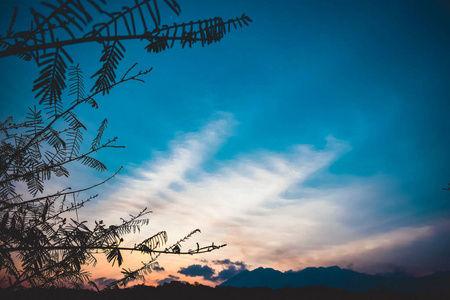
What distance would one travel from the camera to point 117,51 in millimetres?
623

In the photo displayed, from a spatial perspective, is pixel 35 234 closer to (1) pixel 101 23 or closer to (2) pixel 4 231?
(2) pixel 4 231

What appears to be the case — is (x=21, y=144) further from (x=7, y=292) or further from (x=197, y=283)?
(x=197, y=283)

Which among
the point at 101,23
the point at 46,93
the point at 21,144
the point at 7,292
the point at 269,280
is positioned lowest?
the point at 269,280

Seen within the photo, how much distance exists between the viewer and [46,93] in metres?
0.54

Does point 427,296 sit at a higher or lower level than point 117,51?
lower

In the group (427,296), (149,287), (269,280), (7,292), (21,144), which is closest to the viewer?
(7,292)

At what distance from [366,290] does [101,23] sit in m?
8.75

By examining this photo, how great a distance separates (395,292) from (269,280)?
18625 centimetres

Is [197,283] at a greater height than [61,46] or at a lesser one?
lesser

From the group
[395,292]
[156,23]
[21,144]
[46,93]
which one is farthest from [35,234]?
[395,292]

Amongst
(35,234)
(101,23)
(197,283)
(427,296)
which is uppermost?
(101,23)

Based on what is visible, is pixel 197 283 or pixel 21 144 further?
pixel 197 283

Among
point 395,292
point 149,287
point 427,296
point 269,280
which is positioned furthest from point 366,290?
point 269,280

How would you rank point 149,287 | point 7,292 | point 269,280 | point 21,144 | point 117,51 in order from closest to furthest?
point 117,51 < point 7,292 < point 21,144 < point 149,287 < point 269,280
